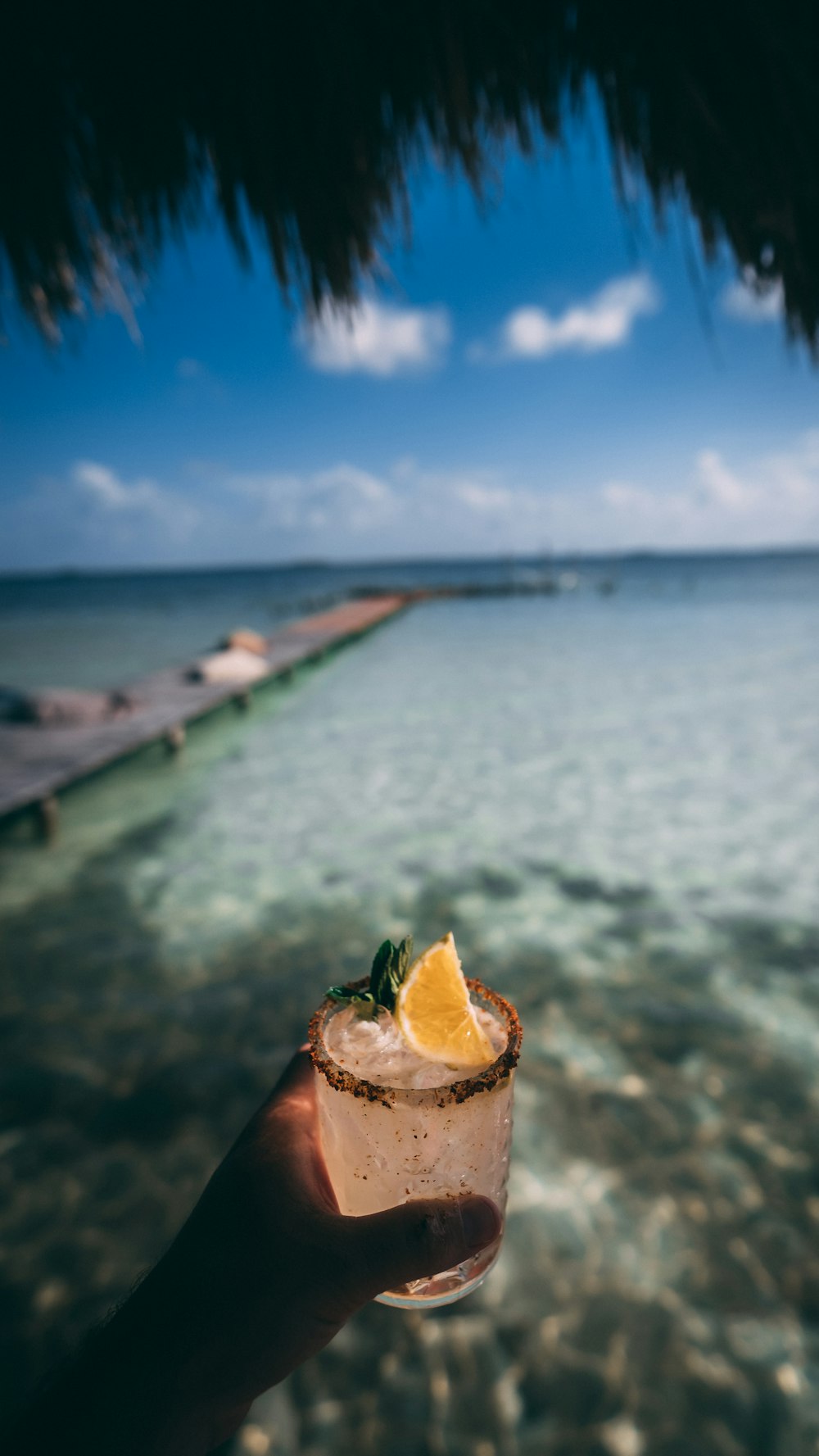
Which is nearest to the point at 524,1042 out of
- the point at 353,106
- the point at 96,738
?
the point at 353,106

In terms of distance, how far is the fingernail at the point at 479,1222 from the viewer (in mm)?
1112

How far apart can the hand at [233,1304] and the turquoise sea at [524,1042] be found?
1.50m

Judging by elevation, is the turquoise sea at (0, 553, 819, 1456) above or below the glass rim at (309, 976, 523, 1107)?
below

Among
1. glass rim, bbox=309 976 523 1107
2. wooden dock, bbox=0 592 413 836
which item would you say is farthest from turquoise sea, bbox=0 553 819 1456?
glass rim, bbox=309 976 523 1107

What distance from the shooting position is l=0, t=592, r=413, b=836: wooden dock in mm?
6215

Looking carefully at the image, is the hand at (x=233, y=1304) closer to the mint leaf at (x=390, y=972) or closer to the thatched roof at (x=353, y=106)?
the mint leaf at (x=390, y=972)

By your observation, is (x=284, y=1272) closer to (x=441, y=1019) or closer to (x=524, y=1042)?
(x=441, y=1019)

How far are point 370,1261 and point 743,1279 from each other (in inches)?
81.9

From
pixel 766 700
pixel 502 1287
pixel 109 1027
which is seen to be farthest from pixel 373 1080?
pixel 766 700

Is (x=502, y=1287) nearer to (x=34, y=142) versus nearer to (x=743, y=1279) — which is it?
(x=743, y=1279)

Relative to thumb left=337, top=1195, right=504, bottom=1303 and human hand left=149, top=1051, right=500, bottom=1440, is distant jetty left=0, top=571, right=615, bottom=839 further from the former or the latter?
thumb left=337, top=1195, right=504, bottom=1303

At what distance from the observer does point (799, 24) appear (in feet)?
7.80

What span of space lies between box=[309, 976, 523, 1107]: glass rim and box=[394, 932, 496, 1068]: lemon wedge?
33 mm

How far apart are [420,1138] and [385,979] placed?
10.4 inches
